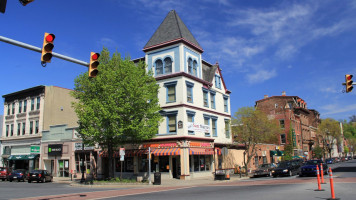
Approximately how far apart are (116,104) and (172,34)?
37.9 feet

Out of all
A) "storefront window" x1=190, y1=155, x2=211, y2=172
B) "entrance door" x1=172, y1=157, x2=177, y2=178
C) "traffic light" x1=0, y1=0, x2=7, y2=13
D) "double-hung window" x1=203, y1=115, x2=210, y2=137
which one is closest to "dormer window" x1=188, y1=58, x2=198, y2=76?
"double-hung window" x1=203, y1=115, x2=210, y2=137

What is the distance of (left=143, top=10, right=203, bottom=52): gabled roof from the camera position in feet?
109

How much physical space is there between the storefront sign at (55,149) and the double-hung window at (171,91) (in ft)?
58.8

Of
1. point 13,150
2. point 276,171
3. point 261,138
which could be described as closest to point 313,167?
point 276,171

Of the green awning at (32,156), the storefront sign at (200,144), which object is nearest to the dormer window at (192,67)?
the storefront sign at (200,144)

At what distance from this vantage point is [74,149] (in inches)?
1540

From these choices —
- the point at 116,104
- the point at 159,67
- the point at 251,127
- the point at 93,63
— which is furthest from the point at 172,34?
the point at 93,63

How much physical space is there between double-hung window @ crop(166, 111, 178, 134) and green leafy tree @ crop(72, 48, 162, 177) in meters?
3.43

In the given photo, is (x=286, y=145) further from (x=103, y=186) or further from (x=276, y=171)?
(x=103, y=186)

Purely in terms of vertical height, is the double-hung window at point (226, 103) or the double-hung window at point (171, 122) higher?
the double-hung window at point (226, 103)

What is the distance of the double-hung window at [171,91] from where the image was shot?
106 feet

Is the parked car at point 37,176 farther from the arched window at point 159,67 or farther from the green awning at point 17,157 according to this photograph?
the arched window at point 159,67

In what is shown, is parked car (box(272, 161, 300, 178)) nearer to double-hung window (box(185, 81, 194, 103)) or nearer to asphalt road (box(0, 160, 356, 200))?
asphalt road (box(0, 160, 356, 200))

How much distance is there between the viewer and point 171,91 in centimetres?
3250
